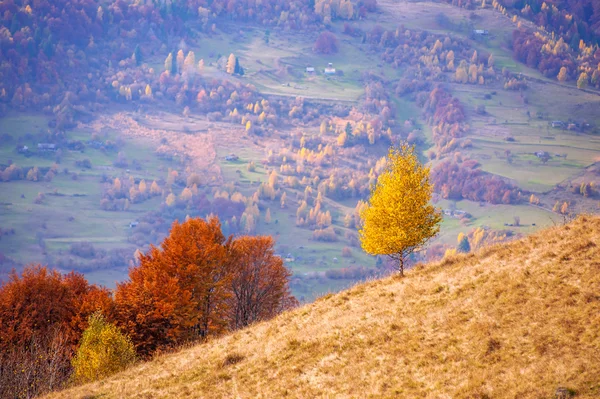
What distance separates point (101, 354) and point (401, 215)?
2391 cm

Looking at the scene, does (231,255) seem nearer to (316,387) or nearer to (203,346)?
(203,346)

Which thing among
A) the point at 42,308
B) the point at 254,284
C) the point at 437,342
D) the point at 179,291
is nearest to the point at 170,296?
the point at 179,291

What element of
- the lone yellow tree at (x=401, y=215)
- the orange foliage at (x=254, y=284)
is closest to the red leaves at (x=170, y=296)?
the orange foliage at (x=254, y=284)

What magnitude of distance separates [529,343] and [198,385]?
1600 centimetres

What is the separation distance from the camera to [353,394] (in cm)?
2678

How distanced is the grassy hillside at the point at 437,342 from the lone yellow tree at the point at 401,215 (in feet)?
8.06

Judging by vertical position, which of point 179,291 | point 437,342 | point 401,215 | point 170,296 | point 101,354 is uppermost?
point 437,342

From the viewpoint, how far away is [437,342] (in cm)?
2869

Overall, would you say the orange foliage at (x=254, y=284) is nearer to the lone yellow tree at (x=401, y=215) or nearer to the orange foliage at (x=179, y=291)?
the orange foliage at (x=179, y=291)

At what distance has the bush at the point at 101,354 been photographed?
46216 mm

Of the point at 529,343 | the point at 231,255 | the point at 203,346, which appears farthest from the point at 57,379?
the point at 529,343

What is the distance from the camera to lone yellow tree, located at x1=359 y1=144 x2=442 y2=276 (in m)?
42.5

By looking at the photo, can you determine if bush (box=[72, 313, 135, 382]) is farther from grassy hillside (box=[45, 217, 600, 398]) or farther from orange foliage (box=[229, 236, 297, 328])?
orange foliage (box=[229, 236, 297, 328])

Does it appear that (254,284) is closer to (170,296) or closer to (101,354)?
(170,296)
